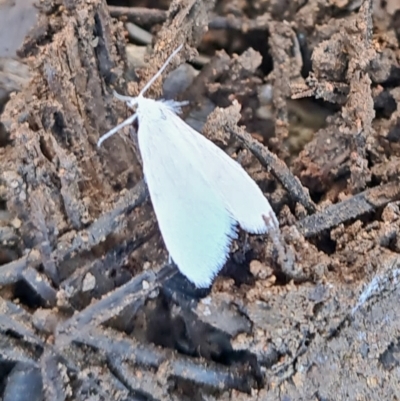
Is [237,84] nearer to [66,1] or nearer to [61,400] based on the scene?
[66,1]

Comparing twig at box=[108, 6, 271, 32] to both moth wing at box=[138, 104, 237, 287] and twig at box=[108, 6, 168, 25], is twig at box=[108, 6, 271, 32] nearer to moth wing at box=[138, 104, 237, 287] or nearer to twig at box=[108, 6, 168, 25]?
twig at box=[108, 6, 168, 25]

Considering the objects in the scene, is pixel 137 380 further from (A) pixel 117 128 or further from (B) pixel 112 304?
(A) pixel 117 128

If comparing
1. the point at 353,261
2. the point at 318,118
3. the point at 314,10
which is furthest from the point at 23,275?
the point at 314,10

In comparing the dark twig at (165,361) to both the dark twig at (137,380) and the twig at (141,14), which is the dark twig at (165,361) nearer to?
the dark twig at (137,380)

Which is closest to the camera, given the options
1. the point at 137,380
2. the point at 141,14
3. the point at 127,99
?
the point at 137,380

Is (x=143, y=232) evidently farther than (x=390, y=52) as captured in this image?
No

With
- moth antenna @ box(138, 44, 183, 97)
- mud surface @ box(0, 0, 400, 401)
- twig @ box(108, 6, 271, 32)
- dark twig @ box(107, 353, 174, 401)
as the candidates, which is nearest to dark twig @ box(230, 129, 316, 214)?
mud surface @ box(0, 0, 400, 401)

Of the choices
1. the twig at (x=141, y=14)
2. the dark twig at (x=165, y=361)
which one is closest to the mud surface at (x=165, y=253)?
the dark twig at (x=165, y=361)

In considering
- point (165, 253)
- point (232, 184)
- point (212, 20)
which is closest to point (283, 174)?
point (232, 184)
